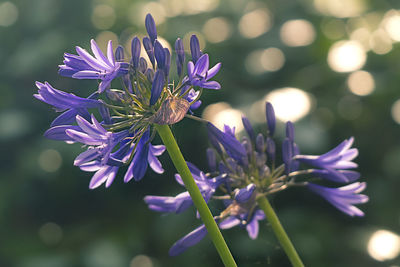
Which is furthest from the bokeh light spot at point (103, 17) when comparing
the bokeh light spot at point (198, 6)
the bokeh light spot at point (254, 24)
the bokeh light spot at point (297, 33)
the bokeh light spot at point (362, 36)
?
the bokeh light spot at point (362, 36)

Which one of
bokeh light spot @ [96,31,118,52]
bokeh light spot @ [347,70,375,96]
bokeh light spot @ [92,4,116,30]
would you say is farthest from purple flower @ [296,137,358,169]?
bokeh light spot @ [92,4,116,30]

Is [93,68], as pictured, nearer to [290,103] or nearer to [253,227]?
[253,227]

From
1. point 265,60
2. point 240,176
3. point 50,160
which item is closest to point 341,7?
point 265,60

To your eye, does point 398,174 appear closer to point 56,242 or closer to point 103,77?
point 56,242

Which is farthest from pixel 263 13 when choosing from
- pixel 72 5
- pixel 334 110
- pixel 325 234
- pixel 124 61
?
pixel 124 61

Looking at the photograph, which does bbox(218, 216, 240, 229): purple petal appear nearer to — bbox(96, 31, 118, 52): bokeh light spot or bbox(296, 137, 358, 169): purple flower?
bbox(296, 137, 358, 169): purple flower

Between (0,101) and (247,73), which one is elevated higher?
(0,101)
